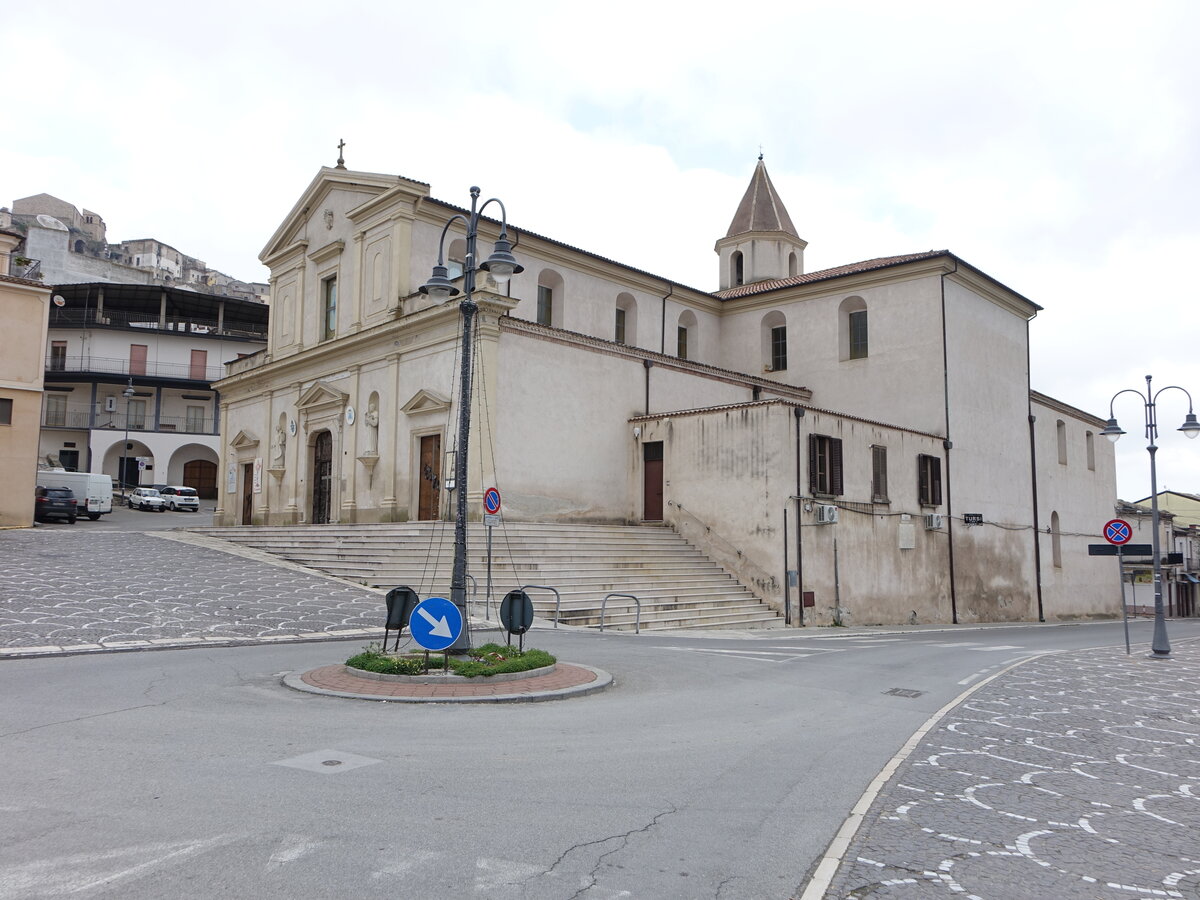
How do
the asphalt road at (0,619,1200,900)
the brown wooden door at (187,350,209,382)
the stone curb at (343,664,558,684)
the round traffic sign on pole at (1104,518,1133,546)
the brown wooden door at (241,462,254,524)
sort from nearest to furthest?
1. the asphalt road at (0,619,1200,900)
2. the stone curb at (343,664,558,684)
3. the round traffic sign on pole at (1104,518,1133,546)
4. the brown wooden door at (241,462,254,524)
5. the brown wooden door at (187,350,209,382)

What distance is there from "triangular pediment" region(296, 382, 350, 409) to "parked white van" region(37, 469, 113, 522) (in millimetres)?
12778

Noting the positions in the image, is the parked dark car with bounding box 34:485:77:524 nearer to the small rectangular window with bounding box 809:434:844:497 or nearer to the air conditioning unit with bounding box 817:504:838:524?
the small rectangular window with bounding box 809:434:844:497

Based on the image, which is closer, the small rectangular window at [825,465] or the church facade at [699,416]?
the small rectangular window at [825,465]

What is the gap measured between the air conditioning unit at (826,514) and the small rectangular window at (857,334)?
12.0m

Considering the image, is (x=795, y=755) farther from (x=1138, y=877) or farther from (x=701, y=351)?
(x=701, y=351)

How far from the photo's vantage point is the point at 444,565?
68.7ft

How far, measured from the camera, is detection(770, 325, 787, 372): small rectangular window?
3659 centimetres

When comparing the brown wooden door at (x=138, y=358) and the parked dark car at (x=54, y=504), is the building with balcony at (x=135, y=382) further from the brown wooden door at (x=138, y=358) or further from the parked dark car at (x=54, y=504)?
the parked dark car at (x=54, y=504)

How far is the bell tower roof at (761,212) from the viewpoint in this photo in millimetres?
42656

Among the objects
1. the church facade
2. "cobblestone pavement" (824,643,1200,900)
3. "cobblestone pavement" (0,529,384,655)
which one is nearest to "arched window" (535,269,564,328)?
the church facade

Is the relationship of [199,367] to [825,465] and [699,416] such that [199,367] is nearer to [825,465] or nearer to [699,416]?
[699,416]

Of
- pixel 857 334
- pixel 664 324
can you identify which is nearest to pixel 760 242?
pixel 664 324

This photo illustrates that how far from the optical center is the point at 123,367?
56094mm

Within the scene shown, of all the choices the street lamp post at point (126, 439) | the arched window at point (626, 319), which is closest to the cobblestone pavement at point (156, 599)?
the arched window at point (626, 319)
